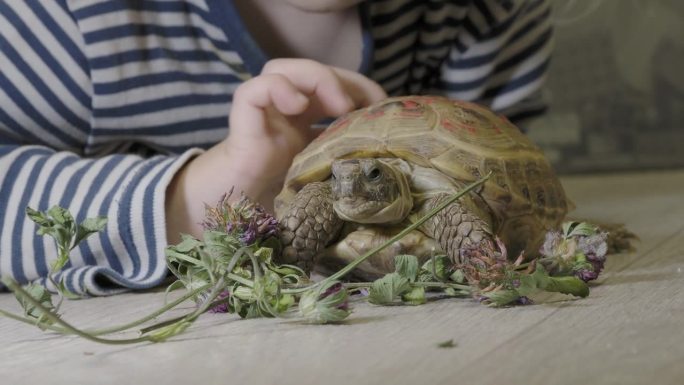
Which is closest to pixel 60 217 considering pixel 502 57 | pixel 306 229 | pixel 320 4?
pixel 306 229

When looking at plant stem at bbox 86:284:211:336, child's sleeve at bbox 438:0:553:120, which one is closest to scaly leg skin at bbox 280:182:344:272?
plant stem at bbox 86:284:211:336

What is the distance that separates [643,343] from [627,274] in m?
0.26

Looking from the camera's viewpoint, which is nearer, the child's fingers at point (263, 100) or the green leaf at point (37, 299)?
the green leaf at point (37, 299)

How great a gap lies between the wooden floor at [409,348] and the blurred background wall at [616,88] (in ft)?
4.79

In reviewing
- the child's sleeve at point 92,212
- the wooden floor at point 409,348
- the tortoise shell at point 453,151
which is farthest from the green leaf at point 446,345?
the child's sleeve at point 92,212

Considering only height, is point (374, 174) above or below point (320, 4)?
below

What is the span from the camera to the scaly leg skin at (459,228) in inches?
24.4

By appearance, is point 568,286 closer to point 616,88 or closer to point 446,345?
point 446,345

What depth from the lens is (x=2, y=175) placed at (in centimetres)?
88

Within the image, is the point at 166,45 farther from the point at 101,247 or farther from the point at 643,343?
the point at 643,343

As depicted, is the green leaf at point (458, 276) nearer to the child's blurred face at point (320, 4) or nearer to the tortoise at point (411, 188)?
the tortoise at point (411, 188)

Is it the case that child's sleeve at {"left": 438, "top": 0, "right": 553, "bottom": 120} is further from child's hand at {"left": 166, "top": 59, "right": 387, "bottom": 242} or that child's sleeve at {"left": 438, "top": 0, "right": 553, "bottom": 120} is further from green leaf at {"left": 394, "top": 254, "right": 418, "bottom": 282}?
green leaf at {"left": 394, "top": 254, "right": 418, "bottom": 282}

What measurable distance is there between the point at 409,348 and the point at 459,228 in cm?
16

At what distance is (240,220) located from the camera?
0.62 m
